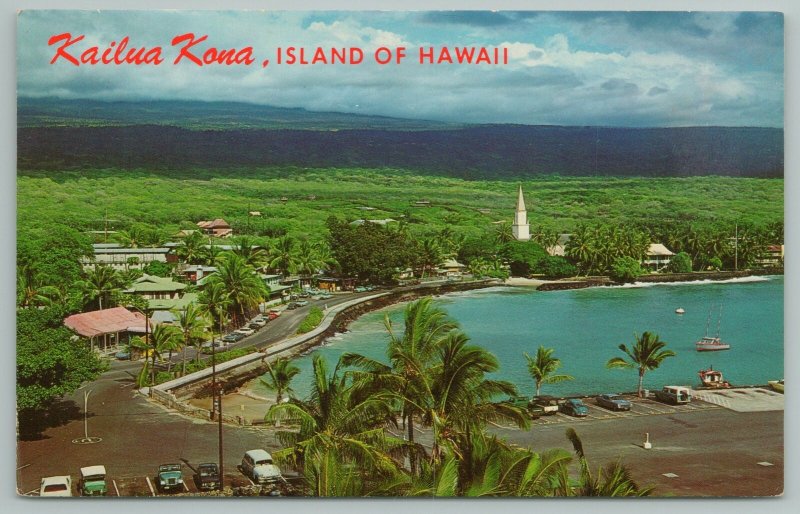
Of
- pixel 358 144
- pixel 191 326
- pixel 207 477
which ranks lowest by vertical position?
pixel 207 477

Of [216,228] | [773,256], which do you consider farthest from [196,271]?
[773,256]

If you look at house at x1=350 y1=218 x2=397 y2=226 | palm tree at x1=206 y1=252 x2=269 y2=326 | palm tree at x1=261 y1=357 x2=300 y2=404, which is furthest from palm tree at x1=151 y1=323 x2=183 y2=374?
house at x1=350 y1=218 x2=397 y2=226

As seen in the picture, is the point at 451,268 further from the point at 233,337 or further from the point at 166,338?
the point at 166,338

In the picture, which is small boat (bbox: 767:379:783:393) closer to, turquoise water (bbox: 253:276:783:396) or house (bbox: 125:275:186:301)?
turquoise water (bbox: 253:276:783:396)

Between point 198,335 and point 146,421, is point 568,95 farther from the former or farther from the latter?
point 146,421

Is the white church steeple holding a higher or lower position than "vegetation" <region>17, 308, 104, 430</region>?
higher

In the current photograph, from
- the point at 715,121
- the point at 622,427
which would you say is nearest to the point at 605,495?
the point at 622,427
